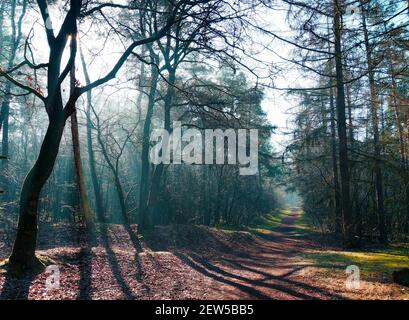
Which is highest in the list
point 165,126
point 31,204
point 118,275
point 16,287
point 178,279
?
point 165,126

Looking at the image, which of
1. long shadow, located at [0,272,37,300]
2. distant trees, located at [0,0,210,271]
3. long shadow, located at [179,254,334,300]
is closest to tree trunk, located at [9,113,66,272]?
distant trees, located at [0,0,210,271]

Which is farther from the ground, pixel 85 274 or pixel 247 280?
pixel 85 274

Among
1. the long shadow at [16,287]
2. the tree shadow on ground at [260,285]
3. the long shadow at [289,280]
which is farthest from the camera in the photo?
the tree shadow on ground at [260,285]

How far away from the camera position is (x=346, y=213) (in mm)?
14938

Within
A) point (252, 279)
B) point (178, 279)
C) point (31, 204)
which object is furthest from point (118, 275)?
point (252, 279)

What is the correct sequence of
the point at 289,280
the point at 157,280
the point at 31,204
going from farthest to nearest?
the point at 289,280 → the point at 157,280 → the point at 31,204

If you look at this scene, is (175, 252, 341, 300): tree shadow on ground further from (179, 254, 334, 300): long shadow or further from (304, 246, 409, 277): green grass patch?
(304, 246, 409, 277): green grass patch

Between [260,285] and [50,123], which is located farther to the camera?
[260,285]

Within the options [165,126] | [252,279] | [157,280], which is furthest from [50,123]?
[165,126]

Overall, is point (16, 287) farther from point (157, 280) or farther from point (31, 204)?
point (157, 280)

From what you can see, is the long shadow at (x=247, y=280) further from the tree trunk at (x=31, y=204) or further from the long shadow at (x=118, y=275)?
the tree trunk at (x=31, y=204)

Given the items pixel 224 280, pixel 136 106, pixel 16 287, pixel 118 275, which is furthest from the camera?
pixel 136 106

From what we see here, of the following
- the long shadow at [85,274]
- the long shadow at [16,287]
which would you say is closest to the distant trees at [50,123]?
the long shadow at [16,287]

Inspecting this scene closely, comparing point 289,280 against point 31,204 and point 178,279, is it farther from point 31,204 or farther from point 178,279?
point 31,204
